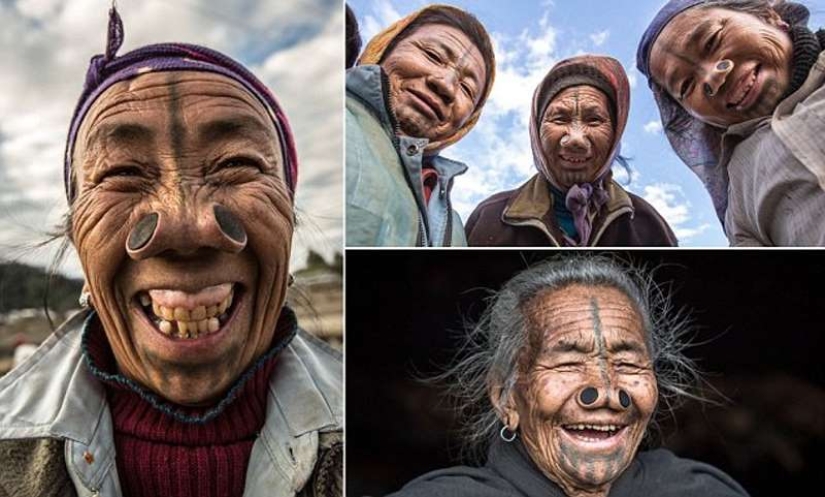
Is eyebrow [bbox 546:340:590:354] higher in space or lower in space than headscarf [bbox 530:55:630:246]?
lower

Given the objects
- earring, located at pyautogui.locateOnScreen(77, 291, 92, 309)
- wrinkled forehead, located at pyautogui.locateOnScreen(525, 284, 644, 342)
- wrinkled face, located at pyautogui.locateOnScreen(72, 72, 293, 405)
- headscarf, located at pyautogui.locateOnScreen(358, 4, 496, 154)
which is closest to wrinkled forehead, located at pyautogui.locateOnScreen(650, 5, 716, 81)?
headscarf, located at pyautogui.locateOnScreen(358, 4, 496, 154)

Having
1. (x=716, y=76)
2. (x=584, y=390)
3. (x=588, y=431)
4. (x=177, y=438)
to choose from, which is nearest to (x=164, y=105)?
(x=177, y=438)

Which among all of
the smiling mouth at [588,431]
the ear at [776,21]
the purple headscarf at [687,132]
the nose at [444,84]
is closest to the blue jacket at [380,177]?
the nose at [444,84]

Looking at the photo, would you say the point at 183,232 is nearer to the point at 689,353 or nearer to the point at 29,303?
the point at 29,303

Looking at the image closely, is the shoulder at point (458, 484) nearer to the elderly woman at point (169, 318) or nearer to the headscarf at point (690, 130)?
the elderly woman at point (169, 318)

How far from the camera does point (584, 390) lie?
3.16 meters

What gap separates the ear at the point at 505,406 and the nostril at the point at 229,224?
110 centimetres

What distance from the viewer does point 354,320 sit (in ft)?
10.6

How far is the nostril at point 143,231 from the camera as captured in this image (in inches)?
117

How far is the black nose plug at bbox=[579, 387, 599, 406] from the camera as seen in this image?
10.3 feet

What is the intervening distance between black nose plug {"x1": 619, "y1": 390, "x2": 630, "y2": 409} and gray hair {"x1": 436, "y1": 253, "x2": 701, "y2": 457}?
16 cm

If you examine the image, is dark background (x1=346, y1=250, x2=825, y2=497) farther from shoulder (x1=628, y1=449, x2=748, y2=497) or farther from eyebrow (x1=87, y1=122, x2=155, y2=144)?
eyebrow (x1=87, y1=122, x2=155, y2=144)

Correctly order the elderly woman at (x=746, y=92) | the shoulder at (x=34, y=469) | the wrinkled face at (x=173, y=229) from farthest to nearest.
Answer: the elderly woman at (x=746, y=92) < the wrinkled face at (x=173, y=229) < the shoulder at (x=34, y=469)

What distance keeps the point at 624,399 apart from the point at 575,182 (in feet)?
2.80
